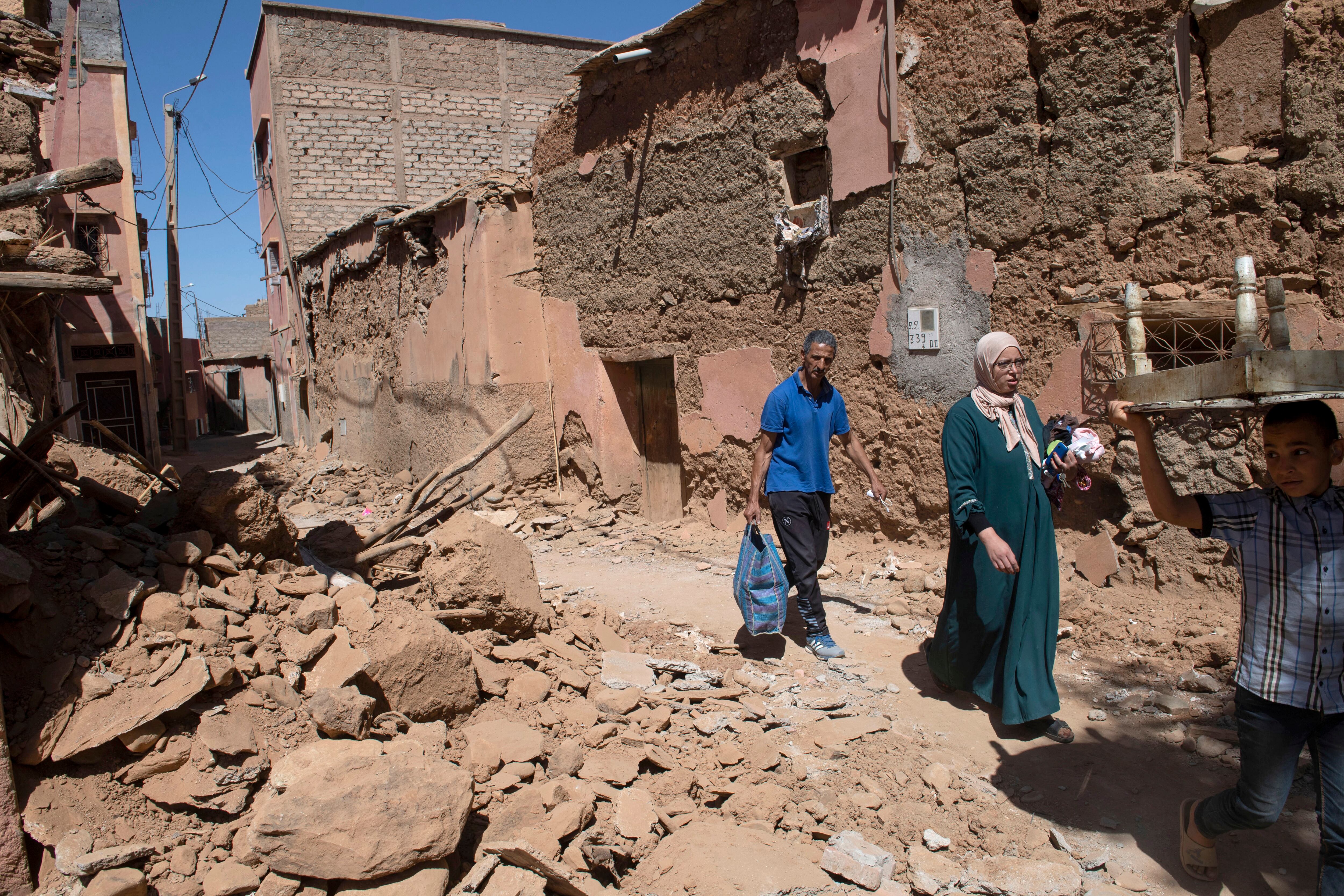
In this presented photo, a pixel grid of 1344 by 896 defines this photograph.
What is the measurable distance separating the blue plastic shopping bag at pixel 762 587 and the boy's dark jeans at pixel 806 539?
0.30ft

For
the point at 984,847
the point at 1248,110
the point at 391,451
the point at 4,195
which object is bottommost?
the point at 984,847

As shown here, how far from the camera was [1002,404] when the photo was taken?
3172 millimetres

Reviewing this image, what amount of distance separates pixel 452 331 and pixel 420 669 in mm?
6048

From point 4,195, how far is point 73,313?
17.0 m

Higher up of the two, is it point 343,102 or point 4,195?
point 343,102

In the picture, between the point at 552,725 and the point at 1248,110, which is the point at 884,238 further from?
the point at 552,725

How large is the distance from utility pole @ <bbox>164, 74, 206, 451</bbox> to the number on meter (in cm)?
1782

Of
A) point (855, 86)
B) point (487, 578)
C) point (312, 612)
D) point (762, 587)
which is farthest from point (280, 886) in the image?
point (855, 86)

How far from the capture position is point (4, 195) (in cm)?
255

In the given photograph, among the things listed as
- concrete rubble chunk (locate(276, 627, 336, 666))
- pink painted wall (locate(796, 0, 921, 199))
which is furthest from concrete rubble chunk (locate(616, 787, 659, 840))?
pink painted wall (locate(796, 0, 921, 199))

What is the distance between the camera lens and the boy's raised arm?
7.23 feet

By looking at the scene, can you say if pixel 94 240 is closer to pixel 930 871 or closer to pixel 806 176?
pixel 806 176

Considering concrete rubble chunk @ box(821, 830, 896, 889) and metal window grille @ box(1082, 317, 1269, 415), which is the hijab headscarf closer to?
metal window grille @ box(1082, 317, 1269, 415)

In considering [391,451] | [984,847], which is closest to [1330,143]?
[984,847]
